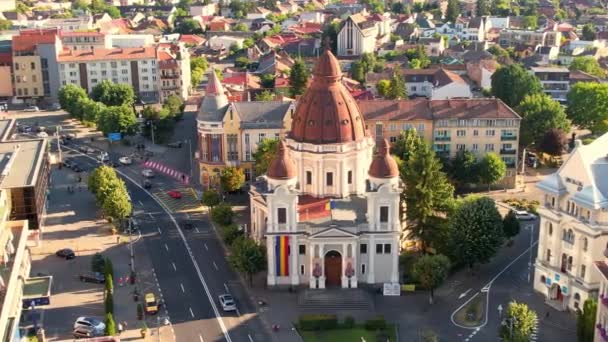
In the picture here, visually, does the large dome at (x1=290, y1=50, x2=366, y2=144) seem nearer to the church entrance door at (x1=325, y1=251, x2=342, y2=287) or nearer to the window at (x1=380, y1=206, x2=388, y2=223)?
the window at (x1=380, y1=206, x2=388, y2=223)

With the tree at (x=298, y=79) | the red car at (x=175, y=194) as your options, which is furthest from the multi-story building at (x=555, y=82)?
the red car at (x=175, y=194)

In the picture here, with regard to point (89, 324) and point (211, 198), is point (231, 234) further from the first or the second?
point (89, 324)

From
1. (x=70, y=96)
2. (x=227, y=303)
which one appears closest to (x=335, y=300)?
(x=227, y=303)

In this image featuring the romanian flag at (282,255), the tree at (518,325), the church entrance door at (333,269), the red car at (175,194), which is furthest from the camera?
the red car at (175,194)

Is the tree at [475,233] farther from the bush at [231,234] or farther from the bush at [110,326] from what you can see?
the bush at [110,326]

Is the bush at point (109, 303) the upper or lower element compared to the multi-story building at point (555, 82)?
lower
